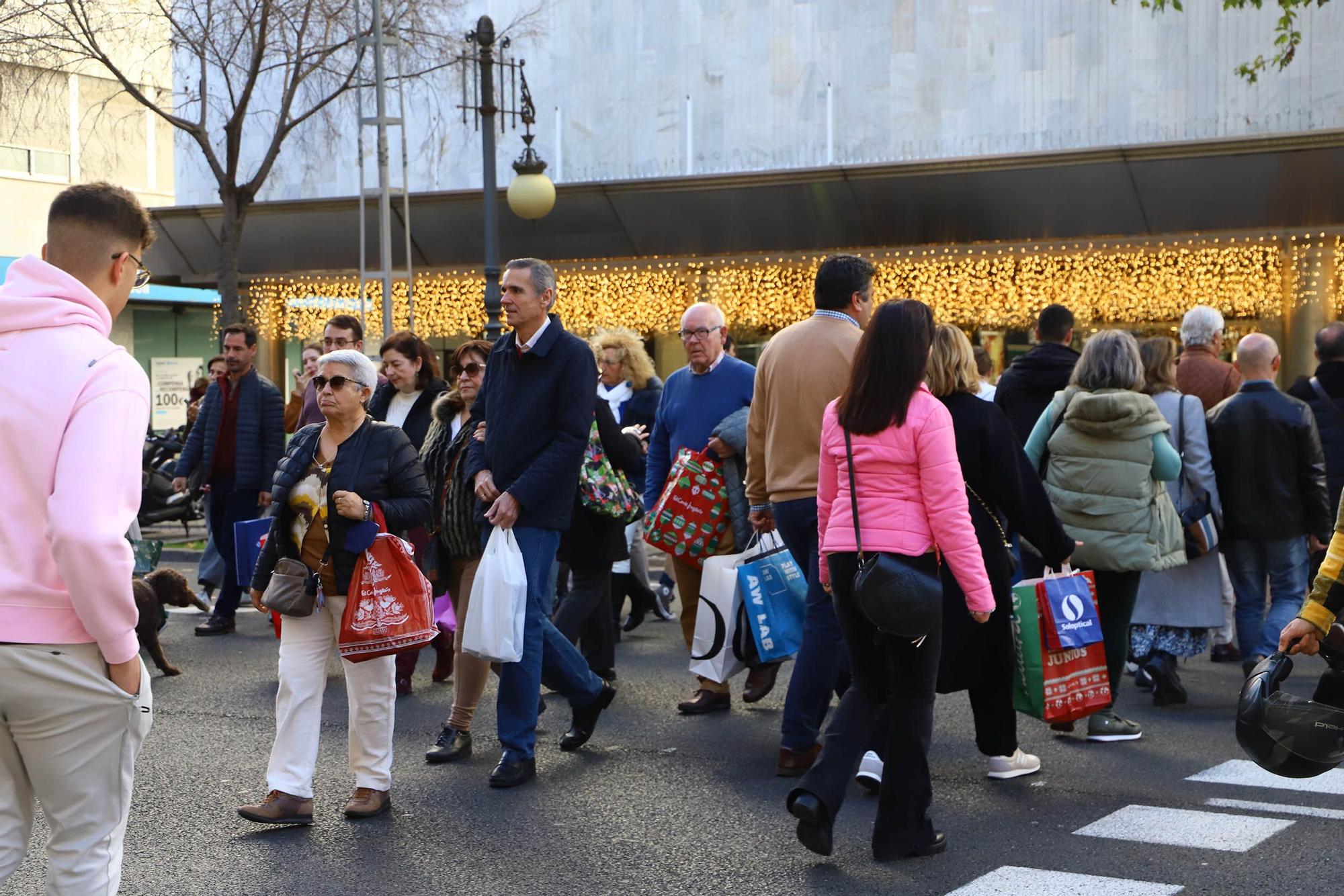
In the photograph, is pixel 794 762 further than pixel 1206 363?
No

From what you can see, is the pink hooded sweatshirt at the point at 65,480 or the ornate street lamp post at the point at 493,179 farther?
the ornate street lamp post at the point at 493,179

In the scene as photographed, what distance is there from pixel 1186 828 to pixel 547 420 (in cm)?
285

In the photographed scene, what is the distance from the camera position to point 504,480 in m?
6.54

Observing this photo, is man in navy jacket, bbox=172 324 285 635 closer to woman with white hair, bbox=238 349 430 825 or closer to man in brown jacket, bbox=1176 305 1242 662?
woman with white hair, bbox=238 349 430 825

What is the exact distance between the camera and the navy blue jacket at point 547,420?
648 cm

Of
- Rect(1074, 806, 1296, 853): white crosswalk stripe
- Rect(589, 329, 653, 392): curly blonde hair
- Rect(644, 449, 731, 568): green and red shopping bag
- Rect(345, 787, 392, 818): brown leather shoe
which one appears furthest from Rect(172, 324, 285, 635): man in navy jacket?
Rect(1074, 806, 1296, 853): white crosswalk stripe

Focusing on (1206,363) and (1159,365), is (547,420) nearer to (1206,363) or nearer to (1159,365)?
(1159,365)

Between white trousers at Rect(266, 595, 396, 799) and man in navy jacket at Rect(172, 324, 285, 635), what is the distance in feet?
15.7

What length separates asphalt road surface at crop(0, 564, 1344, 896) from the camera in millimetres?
5117

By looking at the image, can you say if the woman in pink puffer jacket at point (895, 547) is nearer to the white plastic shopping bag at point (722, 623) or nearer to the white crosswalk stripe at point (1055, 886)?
the white crosswalk stripe at point (1055, 886)

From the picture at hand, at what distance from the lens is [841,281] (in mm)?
6543

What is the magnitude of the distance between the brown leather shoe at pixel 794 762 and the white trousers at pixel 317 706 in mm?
1595

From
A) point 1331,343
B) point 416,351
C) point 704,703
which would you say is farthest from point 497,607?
point 1331,343

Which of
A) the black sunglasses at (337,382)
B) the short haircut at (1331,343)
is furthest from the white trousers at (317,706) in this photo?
the short haircut at (1331,343)
